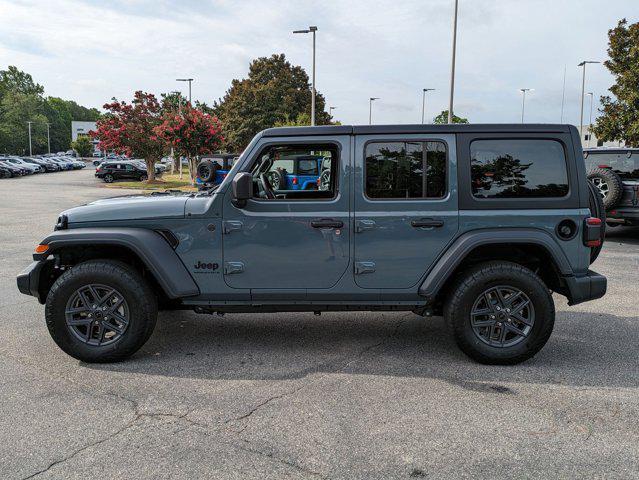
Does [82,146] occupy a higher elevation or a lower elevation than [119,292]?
higher

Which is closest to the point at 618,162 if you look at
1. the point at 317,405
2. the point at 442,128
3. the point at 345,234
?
the point at 442,128

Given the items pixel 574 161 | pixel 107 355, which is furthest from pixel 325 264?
pixel 574 161

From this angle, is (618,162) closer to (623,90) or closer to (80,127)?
(623,90)

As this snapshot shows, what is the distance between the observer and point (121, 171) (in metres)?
40.3

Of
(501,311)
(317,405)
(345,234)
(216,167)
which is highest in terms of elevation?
(216,167)

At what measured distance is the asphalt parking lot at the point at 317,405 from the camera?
10.0 ft

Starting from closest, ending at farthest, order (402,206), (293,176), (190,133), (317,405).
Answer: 1. (317,405)
2. (402,206)
3. (293,176)
4. (190,133)

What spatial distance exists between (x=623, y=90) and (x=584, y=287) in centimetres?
2287

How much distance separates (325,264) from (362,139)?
3.47 ft

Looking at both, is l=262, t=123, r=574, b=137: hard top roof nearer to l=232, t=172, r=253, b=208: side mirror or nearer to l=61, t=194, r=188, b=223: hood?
l=232, t=172, r=253, b=208: side mirror

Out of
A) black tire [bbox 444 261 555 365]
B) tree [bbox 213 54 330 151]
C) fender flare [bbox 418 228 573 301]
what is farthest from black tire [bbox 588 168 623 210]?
tree [bbox 213 54 330 151]

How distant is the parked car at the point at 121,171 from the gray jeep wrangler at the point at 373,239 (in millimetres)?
37373

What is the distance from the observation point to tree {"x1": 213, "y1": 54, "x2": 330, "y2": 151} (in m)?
50.6

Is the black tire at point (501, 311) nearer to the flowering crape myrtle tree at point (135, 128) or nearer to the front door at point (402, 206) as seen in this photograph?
the front door at point (402, 206)
